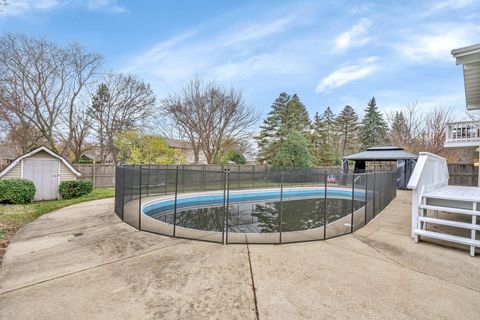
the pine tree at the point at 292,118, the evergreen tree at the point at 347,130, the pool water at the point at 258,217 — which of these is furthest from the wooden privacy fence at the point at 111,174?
the evergreen tree at the point at 347,130

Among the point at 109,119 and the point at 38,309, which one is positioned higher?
the point at 109,119

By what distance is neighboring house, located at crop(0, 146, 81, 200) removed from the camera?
28.9ft

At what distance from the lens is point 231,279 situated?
2992mm

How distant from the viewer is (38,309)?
7.76 feet

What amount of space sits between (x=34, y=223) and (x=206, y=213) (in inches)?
188

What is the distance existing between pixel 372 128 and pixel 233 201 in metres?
28.9

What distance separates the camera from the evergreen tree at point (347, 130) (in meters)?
36.2

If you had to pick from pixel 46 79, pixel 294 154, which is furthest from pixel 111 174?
pixel 294 154

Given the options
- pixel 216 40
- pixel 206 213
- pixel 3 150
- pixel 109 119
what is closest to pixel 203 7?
pixel 216 40

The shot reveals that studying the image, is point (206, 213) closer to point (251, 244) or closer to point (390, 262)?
point (251, 244)

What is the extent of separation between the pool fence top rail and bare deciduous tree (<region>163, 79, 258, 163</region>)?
902cm

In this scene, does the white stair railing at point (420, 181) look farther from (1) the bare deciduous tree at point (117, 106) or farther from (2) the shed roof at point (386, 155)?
(1) the bare deciduous tree at point (117, 106)

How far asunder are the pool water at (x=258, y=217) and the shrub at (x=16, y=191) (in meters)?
4.67

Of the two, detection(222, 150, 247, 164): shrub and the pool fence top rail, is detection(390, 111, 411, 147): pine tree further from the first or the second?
detection(222, 150, 247, 164): shrub
